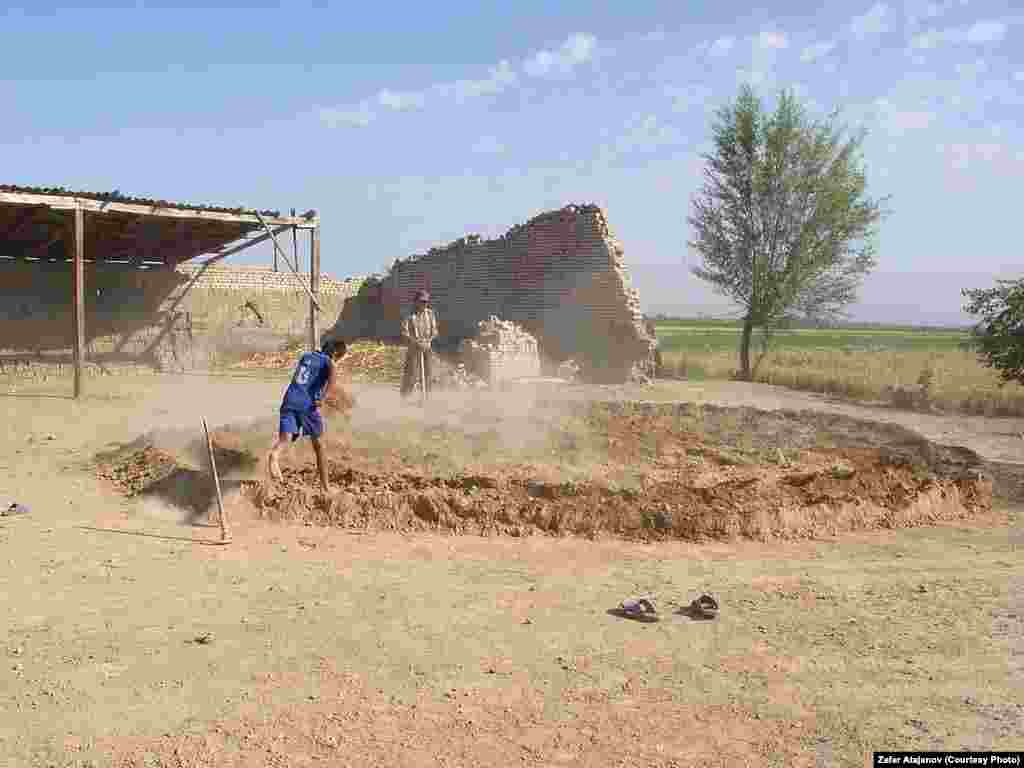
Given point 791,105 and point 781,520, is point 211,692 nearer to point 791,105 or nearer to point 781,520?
point 781,520

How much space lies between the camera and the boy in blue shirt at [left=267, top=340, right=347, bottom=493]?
6574 mm

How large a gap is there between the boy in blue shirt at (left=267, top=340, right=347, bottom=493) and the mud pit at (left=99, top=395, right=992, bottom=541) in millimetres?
281

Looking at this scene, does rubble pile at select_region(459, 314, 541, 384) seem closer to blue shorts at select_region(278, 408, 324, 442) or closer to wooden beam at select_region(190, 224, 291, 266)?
wooden beam at select_region(190, 224, 291, 266)

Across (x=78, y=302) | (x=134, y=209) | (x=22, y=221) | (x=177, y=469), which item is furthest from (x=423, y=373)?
(x=22, y=221)

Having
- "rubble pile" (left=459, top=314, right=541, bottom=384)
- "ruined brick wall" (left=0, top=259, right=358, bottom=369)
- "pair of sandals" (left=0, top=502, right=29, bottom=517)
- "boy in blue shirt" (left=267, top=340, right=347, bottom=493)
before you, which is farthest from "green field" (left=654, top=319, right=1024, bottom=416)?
"pair of sandals" (left=0, top=502, right=29, bottom=517)

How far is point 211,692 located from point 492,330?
13394 mm

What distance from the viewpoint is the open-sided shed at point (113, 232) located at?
42.6 ft

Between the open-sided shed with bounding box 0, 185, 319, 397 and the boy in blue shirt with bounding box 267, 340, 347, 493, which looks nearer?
the boy in blue shirt with bounding box 267, 340, 347, 493

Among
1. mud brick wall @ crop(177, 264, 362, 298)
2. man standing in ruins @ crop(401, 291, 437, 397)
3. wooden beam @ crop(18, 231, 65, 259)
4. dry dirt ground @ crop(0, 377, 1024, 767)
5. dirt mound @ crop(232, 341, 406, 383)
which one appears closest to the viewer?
dry dirt ground @ crop(0, 377, 1024, 767)

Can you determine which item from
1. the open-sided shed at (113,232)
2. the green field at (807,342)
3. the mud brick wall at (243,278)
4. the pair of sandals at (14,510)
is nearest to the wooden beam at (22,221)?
the open-sided shed at (113,232)

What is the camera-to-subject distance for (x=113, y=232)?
1631cm

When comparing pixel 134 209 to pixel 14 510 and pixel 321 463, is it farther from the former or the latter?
pixel 321 463

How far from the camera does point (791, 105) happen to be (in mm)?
20359

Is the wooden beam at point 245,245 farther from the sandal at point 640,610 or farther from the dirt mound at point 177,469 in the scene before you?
the sandal at point 640,610
